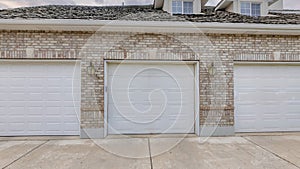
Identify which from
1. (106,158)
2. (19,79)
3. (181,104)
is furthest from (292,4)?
(19,79)

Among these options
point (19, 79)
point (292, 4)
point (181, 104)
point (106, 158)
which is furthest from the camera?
point (292, 4)

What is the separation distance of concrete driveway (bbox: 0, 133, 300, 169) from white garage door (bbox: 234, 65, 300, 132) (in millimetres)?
561

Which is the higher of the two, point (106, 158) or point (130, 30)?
point (130, 30)

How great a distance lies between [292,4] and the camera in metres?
11.3

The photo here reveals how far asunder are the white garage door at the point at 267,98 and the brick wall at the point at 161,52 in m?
0.35

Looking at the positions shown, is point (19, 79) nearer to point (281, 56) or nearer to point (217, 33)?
point (217, 33)

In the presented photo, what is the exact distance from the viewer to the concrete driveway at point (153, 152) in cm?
348

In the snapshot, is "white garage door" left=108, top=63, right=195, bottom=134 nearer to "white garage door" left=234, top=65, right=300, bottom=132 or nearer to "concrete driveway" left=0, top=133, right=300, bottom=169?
"concrete driveway" left=0, top=133, right=300, bottom=169

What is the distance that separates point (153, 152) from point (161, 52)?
115 inches

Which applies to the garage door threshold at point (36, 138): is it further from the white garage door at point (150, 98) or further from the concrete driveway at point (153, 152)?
the white garage door at point (150, 98)

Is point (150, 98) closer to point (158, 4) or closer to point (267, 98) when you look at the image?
point (267, 98)

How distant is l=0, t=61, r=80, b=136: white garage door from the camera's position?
17.6ft

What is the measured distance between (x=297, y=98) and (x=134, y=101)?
534 cm

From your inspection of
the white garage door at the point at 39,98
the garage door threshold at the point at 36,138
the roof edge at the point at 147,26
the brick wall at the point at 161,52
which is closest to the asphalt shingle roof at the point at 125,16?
the roof edge at the point at 147,26
